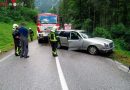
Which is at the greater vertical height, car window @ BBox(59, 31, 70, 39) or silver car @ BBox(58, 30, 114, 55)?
car window @ BBox(59, 31, 70, 39)

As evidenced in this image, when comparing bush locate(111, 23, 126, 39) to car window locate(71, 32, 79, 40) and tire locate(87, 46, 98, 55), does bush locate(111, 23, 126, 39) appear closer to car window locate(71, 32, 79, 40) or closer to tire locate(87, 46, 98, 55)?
car window locate(71, 32, 79, 40)

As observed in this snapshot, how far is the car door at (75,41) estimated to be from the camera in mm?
23344

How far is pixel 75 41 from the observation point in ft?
77.7

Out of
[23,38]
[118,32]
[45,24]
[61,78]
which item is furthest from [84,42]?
[118,32]

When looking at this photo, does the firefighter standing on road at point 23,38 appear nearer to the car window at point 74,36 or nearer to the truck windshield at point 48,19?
the car window at point 74,36

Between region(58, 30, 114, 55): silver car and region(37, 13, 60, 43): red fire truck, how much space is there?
6.87 m

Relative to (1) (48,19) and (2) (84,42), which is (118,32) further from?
(2) (84,42)

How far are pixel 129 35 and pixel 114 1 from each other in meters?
8.47

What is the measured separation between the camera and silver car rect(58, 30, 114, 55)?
21.8 m

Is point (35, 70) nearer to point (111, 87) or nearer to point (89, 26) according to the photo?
point (111, 87)

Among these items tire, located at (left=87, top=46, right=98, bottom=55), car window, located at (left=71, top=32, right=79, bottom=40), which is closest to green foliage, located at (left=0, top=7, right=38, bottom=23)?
car window, located at (left=71, top=32, right=79, bottom=40)

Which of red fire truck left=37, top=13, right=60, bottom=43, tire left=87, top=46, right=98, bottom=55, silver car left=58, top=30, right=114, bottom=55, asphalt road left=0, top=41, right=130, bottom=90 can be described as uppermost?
red fire truck left=37, top=13, right=60, bottom=43

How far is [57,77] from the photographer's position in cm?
1200

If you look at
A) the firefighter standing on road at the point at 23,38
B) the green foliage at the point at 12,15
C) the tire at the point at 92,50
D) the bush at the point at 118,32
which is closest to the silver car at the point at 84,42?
the tire at the point at 92,50
